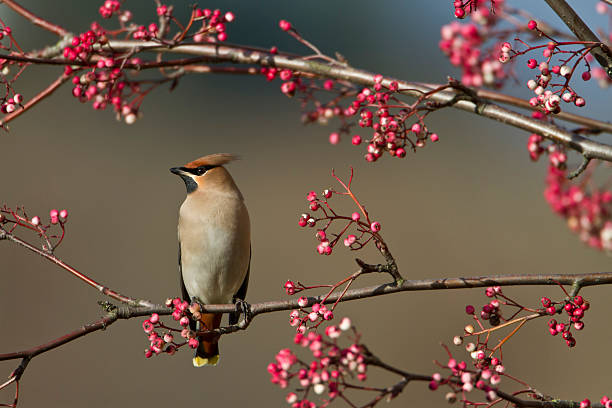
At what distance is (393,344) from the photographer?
10.3 m

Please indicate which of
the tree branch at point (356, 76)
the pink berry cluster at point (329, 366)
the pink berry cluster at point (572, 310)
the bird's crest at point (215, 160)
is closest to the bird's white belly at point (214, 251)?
the bird's crest at point (215, 160)

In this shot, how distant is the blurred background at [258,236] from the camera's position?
9570 mm

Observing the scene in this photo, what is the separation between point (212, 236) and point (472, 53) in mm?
2380

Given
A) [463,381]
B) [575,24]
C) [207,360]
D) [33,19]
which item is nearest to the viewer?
[463,381]

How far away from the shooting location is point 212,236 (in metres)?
4.05

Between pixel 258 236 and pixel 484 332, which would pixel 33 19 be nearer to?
pixel 484 332

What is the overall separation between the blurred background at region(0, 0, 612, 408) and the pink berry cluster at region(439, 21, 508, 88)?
3.45 m

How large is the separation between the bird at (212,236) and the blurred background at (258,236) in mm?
1582

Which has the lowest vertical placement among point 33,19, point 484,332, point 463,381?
point 463,381

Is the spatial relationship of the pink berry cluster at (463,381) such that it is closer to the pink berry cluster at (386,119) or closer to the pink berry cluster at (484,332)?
the pink berry cluster at (484,332)

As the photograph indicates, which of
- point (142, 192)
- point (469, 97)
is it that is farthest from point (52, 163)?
point (469, 97)

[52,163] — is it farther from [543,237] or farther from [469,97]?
[469,97]

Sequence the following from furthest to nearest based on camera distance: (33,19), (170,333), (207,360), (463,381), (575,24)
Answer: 1. (207,360)
2. (33,19)
3. (170,333)
4. (575,24)
5. (463,381)

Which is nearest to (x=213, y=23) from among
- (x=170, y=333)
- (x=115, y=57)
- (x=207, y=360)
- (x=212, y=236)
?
(x=115, y=57)
